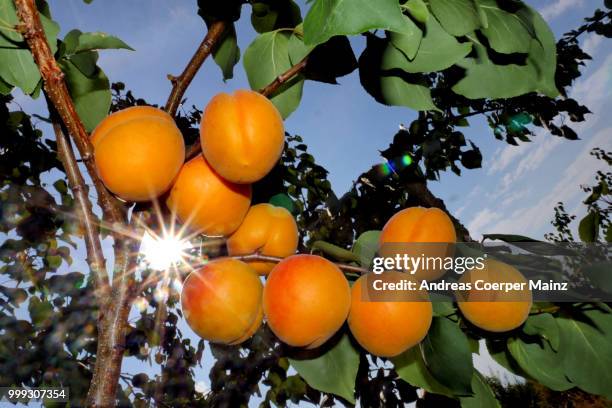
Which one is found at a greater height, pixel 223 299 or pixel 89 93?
pixel 89 93

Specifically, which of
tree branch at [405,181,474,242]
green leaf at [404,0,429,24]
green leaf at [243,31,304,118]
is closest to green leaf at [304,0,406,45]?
green leaf at [404,0,429,24]

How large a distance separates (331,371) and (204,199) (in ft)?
1.26

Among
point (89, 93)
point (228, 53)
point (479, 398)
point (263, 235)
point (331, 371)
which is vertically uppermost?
point (228, 53)

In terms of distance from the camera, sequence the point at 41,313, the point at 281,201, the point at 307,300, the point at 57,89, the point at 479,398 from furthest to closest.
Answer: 1. the point at 41,313
2. the point at 281,201
3. the point at 479,398
4. the point at 307,300
5. the point at 57,89

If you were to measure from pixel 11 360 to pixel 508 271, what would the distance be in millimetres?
2164

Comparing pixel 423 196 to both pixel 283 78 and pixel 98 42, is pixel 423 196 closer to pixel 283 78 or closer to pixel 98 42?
pixel 283 78

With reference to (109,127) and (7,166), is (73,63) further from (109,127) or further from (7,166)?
(7,166)

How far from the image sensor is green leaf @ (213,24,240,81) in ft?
3.18

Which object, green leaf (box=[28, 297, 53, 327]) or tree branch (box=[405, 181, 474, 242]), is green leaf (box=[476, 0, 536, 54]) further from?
green leaf (box=[28, 297, 53, 327])

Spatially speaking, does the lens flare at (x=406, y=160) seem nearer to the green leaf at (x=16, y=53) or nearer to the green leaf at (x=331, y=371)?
the green leaf at (x=331, y=371)

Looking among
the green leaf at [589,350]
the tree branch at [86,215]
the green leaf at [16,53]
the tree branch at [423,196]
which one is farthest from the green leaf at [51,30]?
the tree branch at [423,196]

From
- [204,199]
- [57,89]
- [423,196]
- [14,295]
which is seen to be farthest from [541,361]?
[14,295]

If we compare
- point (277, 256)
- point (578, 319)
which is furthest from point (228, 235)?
point (578, 319)

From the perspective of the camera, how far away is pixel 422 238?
2.52ft
